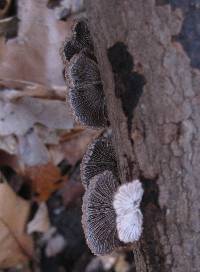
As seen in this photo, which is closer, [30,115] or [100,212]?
[100,212]

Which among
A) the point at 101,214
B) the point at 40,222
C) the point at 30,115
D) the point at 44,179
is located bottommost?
the point at 40,222

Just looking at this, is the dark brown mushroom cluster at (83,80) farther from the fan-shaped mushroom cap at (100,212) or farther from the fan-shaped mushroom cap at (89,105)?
the fan-shaped mushroom cap at (100,212)

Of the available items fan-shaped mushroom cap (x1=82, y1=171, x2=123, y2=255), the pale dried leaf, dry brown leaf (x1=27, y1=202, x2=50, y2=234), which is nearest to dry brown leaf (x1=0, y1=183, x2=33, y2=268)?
dry brown leaf (x1=27, y1=202, x2=50, y2=234)

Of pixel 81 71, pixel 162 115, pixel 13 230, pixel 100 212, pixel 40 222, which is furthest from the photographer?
pixel 40 222

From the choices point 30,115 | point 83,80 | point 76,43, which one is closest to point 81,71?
point 83,80

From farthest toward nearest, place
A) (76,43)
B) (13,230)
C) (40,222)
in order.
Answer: (40,222), (13,230), (76,43)

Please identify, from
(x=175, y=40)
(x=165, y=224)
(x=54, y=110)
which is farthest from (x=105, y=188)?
(x=54, y=110)

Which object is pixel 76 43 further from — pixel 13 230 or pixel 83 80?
pixel 13 230
